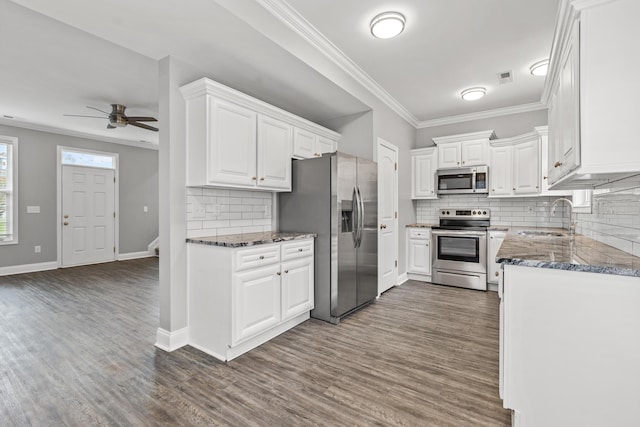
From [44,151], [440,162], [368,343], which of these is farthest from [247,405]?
[44,151]

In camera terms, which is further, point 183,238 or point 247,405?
point 183,238

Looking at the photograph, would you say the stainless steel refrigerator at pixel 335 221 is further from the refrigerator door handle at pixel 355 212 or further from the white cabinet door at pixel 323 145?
the white cabinet door at pixel 323 145

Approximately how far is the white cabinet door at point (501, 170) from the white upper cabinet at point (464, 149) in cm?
12

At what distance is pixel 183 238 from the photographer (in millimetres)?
2666

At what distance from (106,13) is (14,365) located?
2657 millimetres

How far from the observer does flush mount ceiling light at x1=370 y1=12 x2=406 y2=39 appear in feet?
8.13

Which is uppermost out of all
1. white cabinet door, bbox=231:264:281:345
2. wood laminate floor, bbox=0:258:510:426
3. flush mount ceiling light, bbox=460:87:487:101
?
flush mount ceiling light, bbox=460:87:487:101

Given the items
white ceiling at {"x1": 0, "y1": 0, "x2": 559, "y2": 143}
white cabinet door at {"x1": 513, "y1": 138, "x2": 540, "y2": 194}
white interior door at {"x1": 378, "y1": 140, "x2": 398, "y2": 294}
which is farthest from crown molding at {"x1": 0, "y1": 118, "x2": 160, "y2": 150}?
white cabinet door at {"x1": 513, "y1": 138, "x2": 540, "y2": 194}

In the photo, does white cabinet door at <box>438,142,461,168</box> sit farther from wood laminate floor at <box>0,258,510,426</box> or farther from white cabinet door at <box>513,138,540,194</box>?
wood laminate floor at <box>0,258,510,426</box>

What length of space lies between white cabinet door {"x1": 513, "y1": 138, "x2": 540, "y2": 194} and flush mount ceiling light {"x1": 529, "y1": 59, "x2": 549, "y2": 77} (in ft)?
3.56

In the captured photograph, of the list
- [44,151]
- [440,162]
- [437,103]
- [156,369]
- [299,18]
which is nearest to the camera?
[156,369]

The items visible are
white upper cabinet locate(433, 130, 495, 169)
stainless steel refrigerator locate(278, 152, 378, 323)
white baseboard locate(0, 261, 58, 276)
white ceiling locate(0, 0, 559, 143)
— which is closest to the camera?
white ceiling locate(0, 0, 559, 143)

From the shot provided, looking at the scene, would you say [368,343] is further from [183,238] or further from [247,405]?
[183,238]

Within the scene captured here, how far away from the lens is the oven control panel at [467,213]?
4.86m
